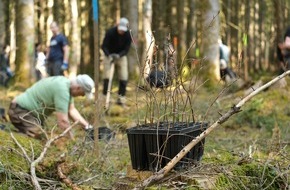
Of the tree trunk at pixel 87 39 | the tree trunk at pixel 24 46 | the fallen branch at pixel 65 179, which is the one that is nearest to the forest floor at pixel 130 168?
the fallen branch at pixel 65 179

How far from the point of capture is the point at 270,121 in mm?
8516

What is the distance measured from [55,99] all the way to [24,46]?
878 cm

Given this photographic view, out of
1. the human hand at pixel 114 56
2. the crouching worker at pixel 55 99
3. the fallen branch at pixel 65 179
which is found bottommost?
the fallen branch at pixel 65 179

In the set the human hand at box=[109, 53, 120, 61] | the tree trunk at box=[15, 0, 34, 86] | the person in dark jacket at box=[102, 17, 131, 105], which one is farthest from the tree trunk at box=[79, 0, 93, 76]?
the human hand at box=[109, 53, 120, 61]

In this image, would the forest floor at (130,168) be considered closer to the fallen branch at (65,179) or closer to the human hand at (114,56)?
the fallen branch at (65,179)

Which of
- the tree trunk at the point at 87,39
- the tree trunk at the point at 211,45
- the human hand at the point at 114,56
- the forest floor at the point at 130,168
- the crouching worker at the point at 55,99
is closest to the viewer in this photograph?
the forest floor at the point at 130,168

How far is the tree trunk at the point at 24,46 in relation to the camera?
14.7 meters

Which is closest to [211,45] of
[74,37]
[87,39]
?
[74,37]

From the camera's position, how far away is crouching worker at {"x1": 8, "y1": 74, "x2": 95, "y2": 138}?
21.7 feet

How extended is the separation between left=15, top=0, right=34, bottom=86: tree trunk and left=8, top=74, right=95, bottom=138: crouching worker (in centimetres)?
780

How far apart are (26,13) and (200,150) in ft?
37.6

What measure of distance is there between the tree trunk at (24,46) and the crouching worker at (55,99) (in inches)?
307

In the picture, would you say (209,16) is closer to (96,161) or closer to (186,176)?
(96,161)

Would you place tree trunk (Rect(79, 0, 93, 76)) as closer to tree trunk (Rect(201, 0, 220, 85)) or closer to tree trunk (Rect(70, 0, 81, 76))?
tree trunk (Rect(70, 0, 81, 76))
